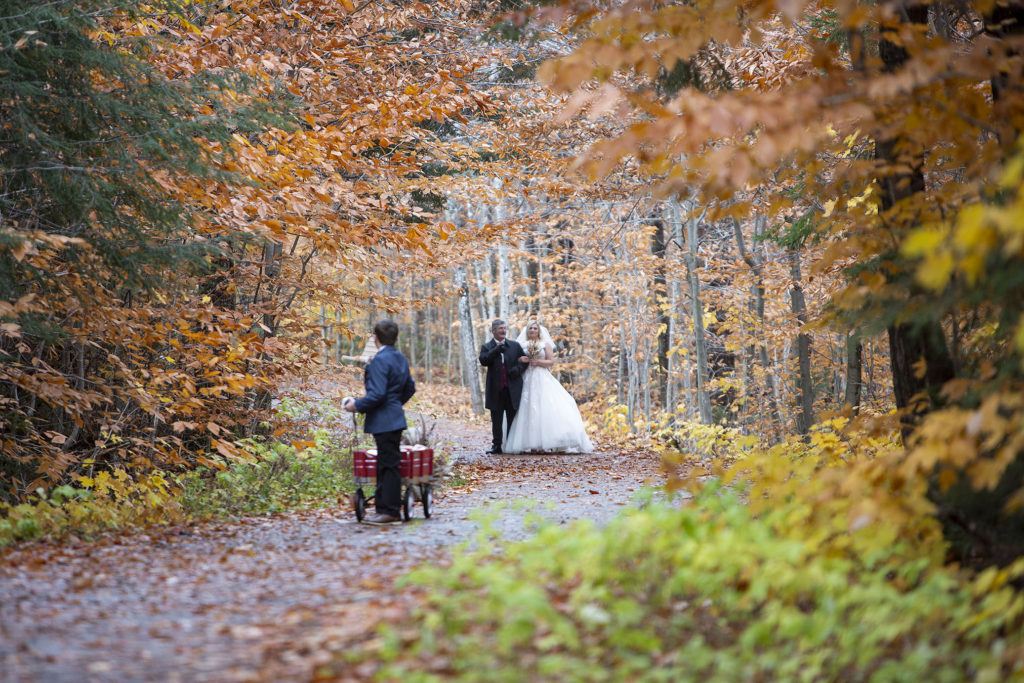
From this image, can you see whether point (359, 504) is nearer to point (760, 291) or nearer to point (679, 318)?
point (760, 291)

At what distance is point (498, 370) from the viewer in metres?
14.8

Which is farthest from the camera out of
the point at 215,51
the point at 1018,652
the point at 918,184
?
the point at 215,51

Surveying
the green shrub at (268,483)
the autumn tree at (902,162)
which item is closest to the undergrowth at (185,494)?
the green shrub at (268,483)

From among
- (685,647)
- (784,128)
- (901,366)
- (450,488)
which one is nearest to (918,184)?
(901,366)

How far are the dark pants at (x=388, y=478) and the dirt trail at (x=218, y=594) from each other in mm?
205

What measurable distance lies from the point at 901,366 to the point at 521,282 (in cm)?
1976

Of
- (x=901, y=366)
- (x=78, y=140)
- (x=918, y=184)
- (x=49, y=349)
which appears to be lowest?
(x=901, y=366)

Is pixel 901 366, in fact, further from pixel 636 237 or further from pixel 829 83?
pixel 636 237

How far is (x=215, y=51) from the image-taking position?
→ 9.38 meters

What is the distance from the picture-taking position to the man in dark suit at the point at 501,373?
14781mm

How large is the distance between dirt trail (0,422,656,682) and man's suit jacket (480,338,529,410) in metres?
5.71

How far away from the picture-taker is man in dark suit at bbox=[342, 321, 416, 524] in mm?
7613

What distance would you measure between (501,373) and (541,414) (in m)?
1.02

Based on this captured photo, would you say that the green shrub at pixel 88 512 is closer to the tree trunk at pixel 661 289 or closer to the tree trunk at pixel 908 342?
the tree trunk at pixel 908 342
